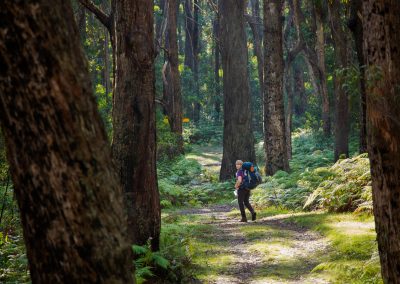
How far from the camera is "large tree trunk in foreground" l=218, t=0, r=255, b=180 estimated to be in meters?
20.0

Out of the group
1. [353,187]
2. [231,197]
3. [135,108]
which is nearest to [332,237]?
[353,187]

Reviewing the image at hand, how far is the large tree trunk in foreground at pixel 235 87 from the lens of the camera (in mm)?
20016

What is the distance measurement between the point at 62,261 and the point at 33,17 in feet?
3.97

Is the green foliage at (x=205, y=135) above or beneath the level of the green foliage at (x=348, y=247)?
above

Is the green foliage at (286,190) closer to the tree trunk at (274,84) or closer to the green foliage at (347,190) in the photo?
the green foliage at (347,190)

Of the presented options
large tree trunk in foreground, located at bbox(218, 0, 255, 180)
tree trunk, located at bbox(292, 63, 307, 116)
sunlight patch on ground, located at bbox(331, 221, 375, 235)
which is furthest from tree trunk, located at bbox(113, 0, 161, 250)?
tree trunk, located at bbox(292, 63, 307, 116)

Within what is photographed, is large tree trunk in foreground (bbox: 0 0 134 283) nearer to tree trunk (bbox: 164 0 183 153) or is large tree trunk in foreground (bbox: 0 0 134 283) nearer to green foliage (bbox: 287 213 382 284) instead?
green foliage (bbox: 287 213 382 284)

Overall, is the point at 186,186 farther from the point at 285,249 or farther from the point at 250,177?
the point at 285,249

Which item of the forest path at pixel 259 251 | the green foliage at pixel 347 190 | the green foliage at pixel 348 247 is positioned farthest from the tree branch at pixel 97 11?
the green foliage at pixel 347 190

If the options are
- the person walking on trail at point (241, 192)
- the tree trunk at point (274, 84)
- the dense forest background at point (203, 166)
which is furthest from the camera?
the tree trunk at point (274, 84)

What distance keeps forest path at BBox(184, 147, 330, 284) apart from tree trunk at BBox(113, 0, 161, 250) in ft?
3.87

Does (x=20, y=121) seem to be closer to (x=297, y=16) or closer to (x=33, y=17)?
(x=33, y=17)

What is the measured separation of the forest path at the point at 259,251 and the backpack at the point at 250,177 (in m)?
0.81

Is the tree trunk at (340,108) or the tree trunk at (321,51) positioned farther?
the tree trunk at (321,51)
